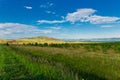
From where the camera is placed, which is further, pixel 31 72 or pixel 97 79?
pixel 31 72

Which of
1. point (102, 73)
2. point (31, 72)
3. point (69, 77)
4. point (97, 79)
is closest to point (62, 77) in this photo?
point (69, 77)

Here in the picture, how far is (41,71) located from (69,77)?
12.0 ft

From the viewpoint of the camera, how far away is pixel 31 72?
15.5 m

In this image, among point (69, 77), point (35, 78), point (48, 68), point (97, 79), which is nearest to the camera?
point (69, 77)

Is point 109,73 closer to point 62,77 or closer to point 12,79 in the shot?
point 62,77

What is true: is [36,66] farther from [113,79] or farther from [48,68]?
[113,79]

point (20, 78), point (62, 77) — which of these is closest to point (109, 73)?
point (62, 77)

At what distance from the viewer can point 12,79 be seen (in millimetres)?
13812

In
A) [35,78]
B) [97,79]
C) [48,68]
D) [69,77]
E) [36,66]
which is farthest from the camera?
[36,66]

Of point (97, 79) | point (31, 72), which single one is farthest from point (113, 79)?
point (31, 72)

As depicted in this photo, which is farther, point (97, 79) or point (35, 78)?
point (35, 78)

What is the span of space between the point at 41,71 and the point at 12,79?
5.63 feet

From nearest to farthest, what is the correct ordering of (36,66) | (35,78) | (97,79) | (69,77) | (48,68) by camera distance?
(69,77) → (97,79) → (35,78) → (48,68) → (36,66)

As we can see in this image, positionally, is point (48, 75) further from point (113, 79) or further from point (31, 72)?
point (113, 79)
